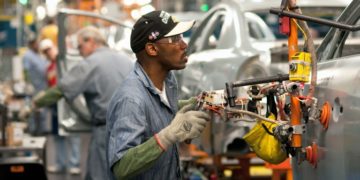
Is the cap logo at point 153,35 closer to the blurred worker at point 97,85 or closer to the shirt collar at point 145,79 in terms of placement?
the shirt collar at point 145,79

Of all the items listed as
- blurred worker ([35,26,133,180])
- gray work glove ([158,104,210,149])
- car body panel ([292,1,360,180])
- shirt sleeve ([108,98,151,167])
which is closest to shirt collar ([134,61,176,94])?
shirt sleeve ([108,98,151,167])

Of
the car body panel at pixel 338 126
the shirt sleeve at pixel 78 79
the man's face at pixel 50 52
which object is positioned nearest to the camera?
the car body panel at pixel 338 126

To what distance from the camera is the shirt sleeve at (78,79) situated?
38.2 feet

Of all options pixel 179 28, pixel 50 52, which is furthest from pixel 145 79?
pixel 50 52

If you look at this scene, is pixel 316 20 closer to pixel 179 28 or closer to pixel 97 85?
pixel 179 28

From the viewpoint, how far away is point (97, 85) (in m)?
11.5

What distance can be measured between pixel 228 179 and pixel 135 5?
117ft

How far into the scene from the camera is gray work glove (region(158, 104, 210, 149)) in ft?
19.7

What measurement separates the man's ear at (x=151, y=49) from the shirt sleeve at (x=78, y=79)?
16.8 feet

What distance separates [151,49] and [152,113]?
1.25 feet

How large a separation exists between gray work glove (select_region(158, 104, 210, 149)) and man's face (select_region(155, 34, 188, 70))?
562 mm

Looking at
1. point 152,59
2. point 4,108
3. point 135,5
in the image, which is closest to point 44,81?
point 4,108

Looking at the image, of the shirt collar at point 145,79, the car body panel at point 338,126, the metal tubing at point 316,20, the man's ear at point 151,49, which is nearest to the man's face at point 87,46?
the car body panel at point 338,126

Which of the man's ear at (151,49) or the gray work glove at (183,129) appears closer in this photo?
the gray work glove at (183,129)
